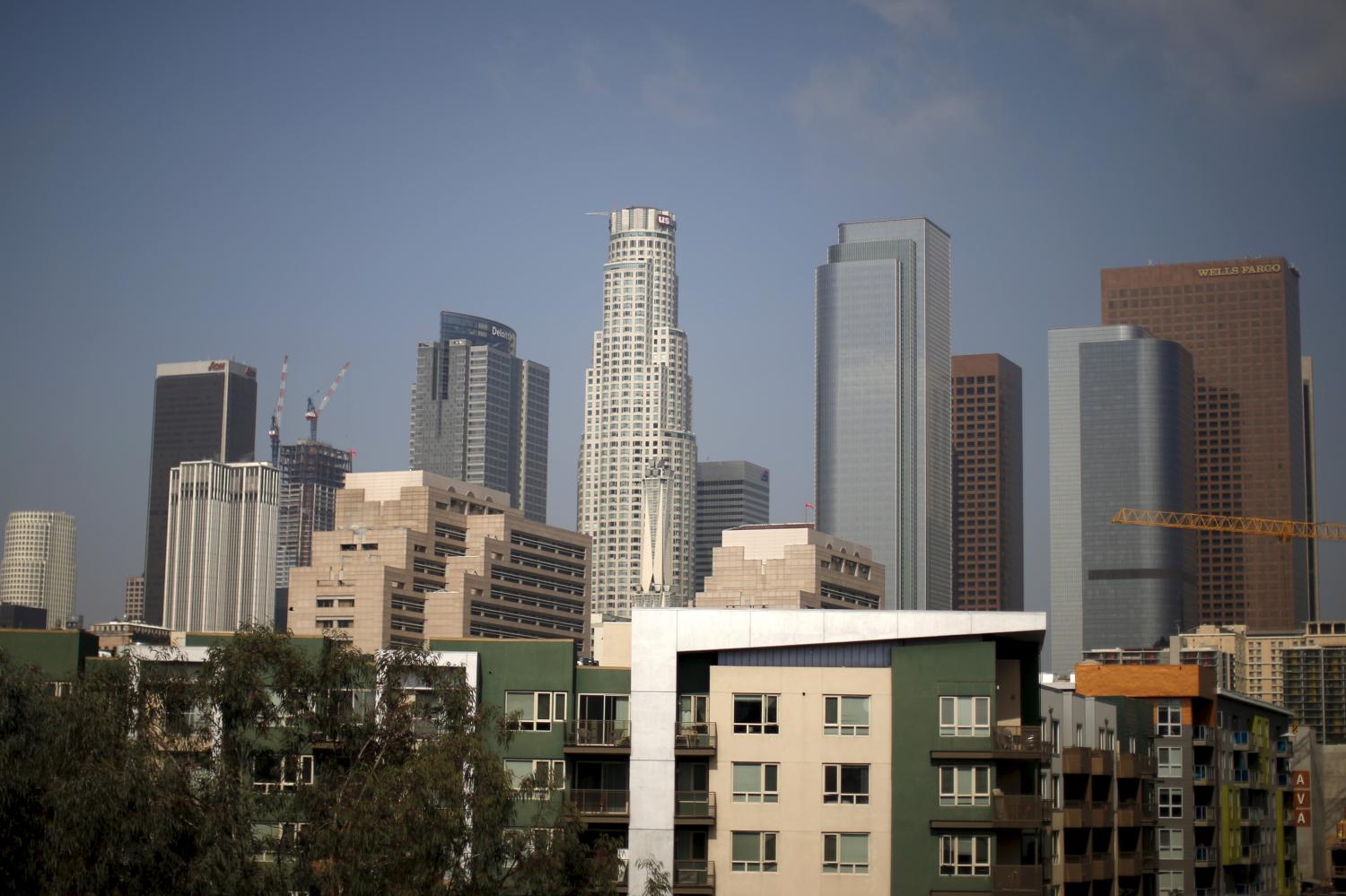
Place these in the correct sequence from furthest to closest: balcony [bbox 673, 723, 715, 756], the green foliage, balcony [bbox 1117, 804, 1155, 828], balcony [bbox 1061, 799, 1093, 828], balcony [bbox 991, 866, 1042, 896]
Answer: balcony [bbox 1117, 804, 1155, 828], balcony [bbox 1061, 799, 1093, 828], balcony [bbox 673, 723, 715, 756], balcony [bbox 991, 866, 1042, 896], the green foliage

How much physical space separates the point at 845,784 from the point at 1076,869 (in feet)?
82.1

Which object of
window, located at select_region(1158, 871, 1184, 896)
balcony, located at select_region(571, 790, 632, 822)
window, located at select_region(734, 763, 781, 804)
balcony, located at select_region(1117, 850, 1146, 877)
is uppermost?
window, located at select_region(734, 763, 781, 804)

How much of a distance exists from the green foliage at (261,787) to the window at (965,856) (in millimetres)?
18662

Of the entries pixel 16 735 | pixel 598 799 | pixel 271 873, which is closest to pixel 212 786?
pixel 271 873

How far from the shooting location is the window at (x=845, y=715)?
81000 millimetres

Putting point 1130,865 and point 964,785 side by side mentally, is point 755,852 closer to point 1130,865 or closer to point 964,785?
point 964,785

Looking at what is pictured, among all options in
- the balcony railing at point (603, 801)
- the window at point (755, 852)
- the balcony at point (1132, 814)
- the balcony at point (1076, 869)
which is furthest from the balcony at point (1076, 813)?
the balcony railing at point (603, 801)

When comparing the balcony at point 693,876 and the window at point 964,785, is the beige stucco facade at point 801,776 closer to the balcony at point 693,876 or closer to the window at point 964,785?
the balcony at point 693,876

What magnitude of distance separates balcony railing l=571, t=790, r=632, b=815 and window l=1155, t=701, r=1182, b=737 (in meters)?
55.1

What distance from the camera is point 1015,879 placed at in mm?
78750

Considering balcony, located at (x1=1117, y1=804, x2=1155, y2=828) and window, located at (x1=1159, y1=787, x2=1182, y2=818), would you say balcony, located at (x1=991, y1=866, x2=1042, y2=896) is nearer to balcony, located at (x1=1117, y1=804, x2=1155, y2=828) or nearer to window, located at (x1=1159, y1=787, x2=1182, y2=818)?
balcony, located at (x1=1117, y1=804, x2=1155, y2=828)

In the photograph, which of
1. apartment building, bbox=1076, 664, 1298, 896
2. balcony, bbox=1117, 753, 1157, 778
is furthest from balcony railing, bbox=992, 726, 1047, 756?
apartment building, bbox=1076, 664, 1298, 896

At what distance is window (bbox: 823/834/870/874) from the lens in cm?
7981

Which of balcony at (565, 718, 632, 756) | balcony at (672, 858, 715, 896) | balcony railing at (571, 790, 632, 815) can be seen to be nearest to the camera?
balcony at (672, 858, 715, 896)
